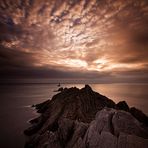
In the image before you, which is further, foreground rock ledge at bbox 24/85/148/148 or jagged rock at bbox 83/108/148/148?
foreground rock ledge at bbox 24/85/148/148

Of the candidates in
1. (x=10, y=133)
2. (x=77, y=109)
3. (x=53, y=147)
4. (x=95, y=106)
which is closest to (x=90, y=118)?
(x=77, y=109)

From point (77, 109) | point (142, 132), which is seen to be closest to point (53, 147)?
point (142, 132)

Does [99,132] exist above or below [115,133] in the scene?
A: below

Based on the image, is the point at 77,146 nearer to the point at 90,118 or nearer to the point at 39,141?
the point at 39,141

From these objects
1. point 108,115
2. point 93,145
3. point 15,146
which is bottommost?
point 15,146

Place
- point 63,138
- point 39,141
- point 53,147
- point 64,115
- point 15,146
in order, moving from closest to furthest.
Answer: point 53,147 < point 63,138 < point 39,141 < point 15,146 < point 64,115

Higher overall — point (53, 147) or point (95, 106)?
point (95, 106)

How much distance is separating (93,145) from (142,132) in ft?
16.9

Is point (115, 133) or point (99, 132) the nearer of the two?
point (115, 133)

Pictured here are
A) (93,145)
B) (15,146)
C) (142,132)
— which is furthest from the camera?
(15,146)

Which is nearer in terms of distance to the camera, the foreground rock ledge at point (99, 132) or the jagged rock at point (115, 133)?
the jagged rock at point (115, 133)

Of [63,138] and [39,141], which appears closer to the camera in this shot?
[63,138]

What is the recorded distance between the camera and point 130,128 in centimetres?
1309

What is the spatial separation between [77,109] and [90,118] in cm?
401
